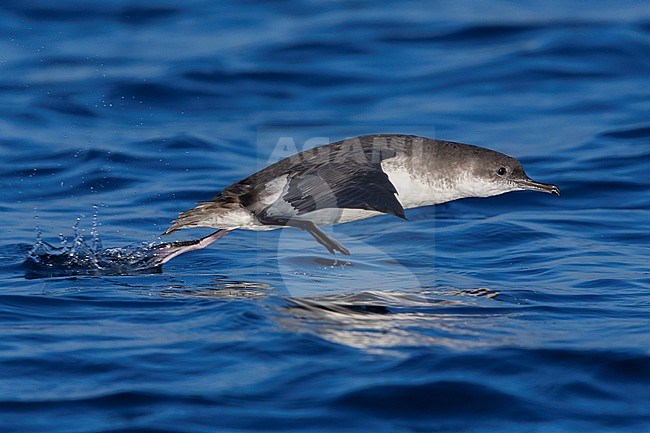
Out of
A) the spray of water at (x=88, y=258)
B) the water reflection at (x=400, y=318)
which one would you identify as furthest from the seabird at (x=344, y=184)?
the water reflection at (x=400, y=318)

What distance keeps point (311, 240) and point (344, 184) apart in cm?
214

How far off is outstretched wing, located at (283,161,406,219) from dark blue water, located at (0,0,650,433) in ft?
2.14

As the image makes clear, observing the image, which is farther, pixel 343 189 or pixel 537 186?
pixel 537 186

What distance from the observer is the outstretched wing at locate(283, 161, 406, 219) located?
6270mm

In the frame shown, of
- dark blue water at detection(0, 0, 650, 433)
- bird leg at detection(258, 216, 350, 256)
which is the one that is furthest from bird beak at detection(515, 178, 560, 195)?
bird leg at detection(258, 216, 350, 256)

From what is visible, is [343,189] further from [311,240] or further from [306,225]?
[311,240]

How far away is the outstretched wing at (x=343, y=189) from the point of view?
627cm

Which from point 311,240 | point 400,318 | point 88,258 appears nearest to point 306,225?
Answer: point 400,318

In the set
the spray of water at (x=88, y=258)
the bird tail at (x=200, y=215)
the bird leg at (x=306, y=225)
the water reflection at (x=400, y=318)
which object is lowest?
the water reflection at (x=400, y=318)

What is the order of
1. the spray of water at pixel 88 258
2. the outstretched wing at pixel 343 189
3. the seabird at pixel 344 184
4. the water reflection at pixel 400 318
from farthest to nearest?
the spray of water at pixel 88 258
the seabird at pixel 344 184
the outstretched wing at pixel 343 189
the water reflection at pixel 400 318

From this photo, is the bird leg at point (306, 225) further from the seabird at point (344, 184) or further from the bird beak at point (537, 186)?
the bird beak at point (537, 186)

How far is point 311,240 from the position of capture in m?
8.70

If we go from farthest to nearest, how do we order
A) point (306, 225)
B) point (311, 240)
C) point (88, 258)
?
point (311, 240)
point (88, 258)
point (306, 225)

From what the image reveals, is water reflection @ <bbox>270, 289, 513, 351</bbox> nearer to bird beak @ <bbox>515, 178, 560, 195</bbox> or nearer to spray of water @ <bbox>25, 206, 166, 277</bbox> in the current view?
bird beak @ <bbox>515, 178, 560, 195</bbox>
